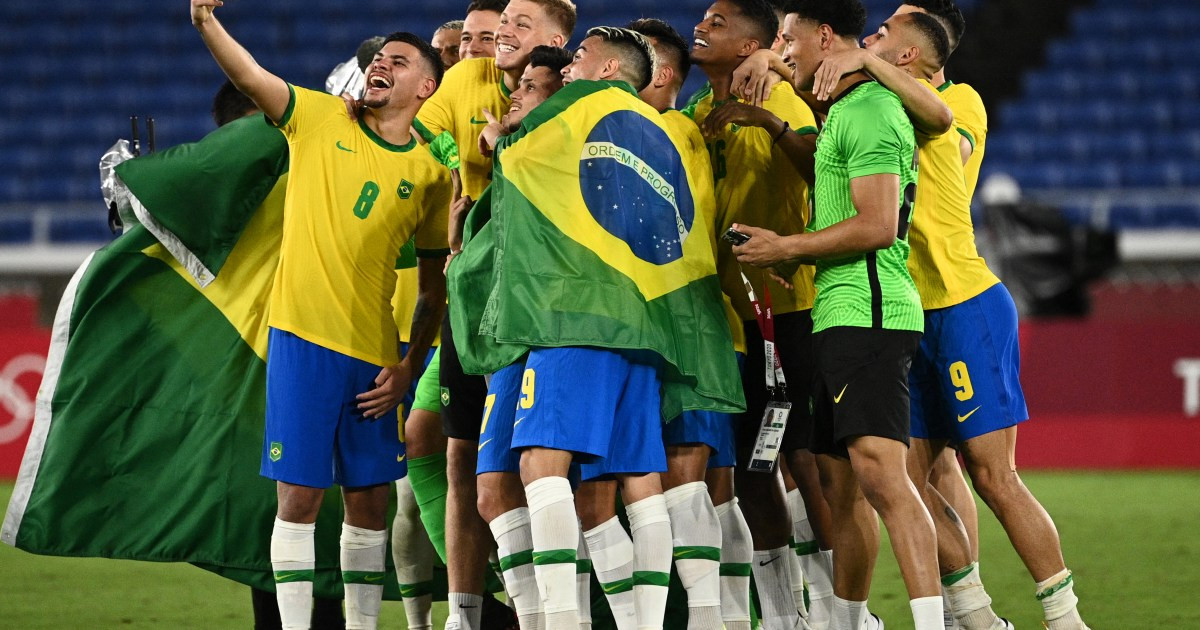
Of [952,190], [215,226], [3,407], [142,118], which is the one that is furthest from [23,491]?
[142,118]

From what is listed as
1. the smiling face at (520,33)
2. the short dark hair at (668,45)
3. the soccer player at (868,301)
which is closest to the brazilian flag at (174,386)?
the smiling face at (520,33)

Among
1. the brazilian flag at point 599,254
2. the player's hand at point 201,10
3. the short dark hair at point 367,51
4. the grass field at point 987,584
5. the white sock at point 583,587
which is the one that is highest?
the short dark hair at point 367,51

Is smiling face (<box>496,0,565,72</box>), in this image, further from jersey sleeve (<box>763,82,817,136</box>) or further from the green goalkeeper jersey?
the green goalkeeper jersey

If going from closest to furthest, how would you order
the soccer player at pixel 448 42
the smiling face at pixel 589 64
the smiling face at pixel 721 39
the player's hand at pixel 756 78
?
the smiling face at pixel 589 64
the player's hand at pixel 756 78
the smiling face at pixel 721 39
the soccer player at pixel 448 42

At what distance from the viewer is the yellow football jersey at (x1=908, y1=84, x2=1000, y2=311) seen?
4.77m

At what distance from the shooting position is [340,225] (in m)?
4.82

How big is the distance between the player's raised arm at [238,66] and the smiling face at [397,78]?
0.29 meters

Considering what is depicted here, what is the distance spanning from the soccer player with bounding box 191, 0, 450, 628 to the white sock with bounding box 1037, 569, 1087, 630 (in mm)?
2213

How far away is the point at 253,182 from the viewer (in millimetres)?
5430

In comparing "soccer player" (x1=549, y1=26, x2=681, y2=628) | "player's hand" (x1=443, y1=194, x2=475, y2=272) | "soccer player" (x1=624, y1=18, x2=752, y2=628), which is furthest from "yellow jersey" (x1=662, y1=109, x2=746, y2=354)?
"player's hand" (x1=443, y1=194, x2=475, y2=272)

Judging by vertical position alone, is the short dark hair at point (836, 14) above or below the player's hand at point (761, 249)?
above

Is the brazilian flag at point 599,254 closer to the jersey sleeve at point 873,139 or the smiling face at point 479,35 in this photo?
the jersey sleeve at point 873,139

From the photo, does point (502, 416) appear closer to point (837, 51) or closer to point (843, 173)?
point (843, 173)

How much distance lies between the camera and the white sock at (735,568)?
4.77 m
